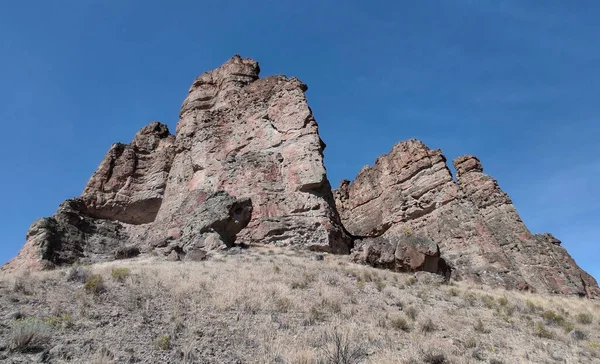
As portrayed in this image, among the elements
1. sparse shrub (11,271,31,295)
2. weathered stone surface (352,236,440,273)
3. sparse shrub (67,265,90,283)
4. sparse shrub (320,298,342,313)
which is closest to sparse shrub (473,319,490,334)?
sparse shrub (320,298,342,313)

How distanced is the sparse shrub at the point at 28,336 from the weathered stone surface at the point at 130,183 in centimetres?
2551

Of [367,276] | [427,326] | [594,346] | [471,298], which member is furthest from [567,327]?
[367,276]

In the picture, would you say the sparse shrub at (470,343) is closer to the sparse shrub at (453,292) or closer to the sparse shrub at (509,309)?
the sparse shrub at (509,309)

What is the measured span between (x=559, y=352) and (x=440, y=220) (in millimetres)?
21271

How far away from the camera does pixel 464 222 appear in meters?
27.7

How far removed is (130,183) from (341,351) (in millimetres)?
29215

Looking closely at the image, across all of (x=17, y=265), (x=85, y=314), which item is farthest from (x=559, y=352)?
(x=17, y=265)

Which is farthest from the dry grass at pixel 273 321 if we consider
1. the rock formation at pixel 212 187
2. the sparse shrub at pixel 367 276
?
the rock formation at pixel 212 187

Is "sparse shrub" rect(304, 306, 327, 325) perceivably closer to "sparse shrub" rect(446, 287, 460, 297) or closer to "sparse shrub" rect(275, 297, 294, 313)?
"sparse shrub" rect(275, 297, 294, 313)

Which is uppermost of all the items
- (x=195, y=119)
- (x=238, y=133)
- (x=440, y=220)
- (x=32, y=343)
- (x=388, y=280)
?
(x=195, y=119)

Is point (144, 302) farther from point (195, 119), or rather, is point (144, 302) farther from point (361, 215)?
point (361, 215)

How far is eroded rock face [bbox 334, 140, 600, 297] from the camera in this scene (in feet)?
80.6

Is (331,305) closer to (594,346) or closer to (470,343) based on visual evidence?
(470,343)

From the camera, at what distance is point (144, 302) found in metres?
8.89
